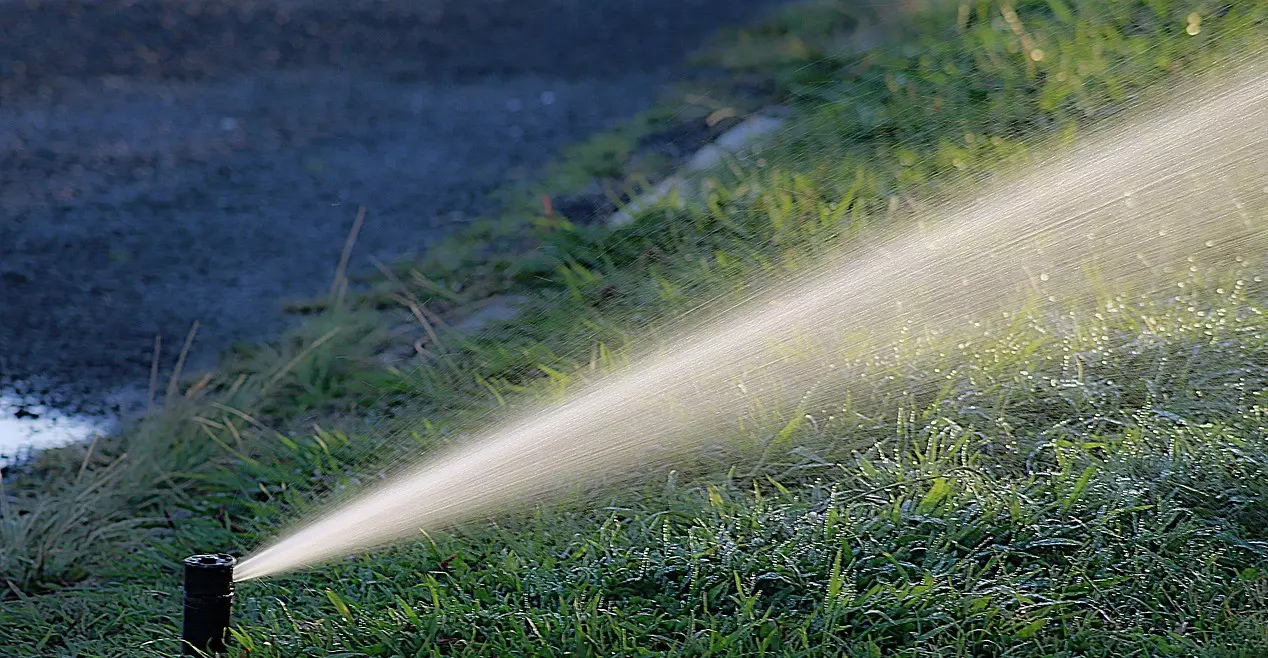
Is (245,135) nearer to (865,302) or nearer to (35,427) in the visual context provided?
(35,427)

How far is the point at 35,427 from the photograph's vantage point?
3713mm

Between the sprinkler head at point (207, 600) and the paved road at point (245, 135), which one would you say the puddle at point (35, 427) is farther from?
the sprinkler head at point (207, 600)

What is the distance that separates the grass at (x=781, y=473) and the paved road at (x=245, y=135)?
0.72 m

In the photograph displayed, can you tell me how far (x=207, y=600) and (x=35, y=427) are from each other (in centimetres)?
174

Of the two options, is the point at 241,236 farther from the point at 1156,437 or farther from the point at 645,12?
the point at 645,12

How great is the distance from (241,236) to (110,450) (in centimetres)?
196

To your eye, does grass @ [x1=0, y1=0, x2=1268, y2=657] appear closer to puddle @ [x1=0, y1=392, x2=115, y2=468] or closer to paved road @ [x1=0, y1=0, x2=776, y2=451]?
puddle @ [x1=0, y1=392, x2=115, y2=468]

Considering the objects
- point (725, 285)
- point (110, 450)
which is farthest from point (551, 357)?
point (110, 450)

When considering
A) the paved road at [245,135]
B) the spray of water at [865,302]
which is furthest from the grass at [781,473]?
the paved road at [245,135]

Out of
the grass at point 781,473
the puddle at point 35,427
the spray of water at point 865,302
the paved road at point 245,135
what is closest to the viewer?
the grass at point 781,473

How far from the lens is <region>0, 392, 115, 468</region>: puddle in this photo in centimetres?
360

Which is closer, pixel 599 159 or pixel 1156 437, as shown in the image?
pixel 1156 437

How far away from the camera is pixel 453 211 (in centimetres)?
553

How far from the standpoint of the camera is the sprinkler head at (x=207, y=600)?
7.28ft
